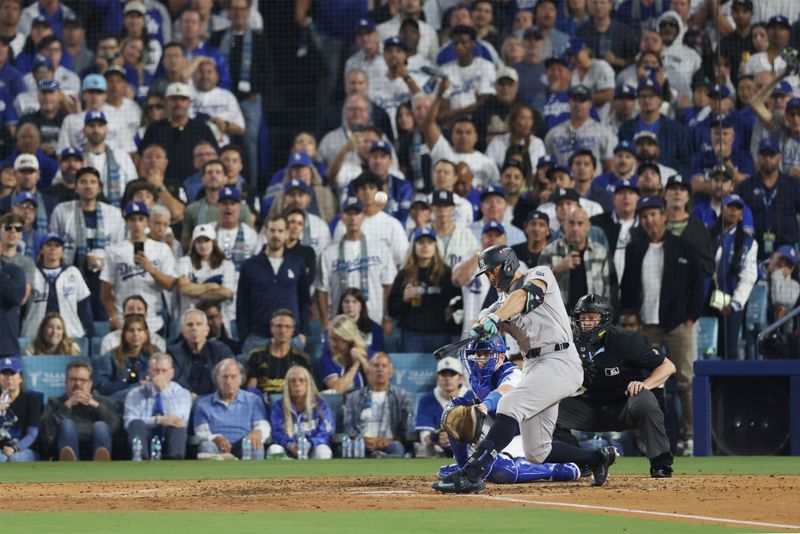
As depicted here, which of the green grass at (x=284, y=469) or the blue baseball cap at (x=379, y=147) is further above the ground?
the blue baseball cap at (x=379, y=147)

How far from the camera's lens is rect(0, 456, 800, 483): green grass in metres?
10.9

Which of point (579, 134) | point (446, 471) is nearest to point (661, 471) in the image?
point (446, 471)

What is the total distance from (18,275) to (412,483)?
21.1 ft

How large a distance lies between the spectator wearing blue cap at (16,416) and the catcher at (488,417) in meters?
5.85

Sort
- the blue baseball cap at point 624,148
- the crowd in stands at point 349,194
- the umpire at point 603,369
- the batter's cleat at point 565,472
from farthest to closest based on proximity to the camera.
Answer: the blue baseball cap at point 624,148, the crowd in stands at point 349,194, the umpire at point 603,369, the batter's cleat at point 565,472

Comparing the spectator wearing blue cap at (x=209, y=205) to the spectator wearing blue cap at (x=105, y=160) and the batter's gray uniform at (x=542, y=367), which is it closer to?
the spectator wearing blue cap at (x=105, y=160)

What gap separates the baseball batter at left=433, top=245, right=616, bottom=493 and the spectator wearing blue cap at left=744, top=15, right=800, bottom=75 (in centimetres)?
852

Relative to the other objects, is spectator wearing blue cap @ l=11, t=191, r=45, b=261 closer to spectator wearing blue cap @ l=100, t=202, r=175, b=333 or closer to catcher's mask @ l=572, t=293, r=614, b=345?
spectator wearing blue cap @ l=100, t=202, r=175, b=333

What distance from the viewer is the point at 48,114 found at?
16.6m

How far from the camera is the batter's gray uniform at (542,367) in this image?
8438 millimetres

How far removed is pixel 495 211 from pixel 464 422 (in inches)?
254

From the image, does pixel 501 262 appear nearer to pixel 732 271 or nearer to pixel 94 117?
pixel 732 271

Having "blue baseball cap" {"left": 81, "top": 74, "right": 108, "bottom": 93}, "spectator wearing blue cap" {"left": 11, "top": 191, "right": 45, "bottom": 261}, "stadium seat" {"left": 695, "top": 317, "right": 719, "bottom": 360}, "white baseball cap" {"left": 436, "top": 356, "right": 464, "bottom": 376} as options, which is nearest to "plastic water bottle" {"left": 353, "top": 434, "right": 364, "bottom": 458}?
"white baseball cap" {"left": 436, "top": 356, "right": 464, "bottom": 376}

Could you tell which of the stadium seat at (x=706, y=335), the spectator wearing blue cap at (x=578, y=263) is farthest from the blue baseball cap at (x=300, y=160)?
the stadium seat at (x=706, y=335)
